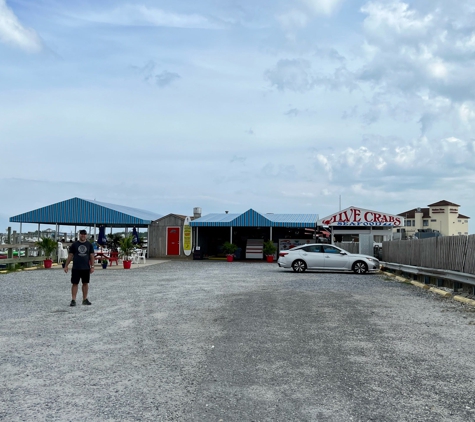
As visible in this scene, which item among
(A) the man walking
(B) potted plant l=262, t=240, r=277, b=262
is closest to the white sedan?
(B) potted plant l=262, t=240, r=277, b=262

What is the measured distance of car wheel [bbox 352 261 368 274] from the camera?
24.1m

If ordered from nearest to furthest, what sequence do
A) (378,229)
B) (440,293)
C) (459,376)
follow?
(459,376)
(440,293)
(378,229)

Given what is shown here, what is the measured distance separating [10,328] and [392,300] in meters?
8.98

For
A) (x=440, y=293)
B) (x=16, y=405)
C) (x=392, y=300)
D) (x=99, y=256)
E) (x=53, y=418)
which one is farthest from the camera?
(x=99, y=256)

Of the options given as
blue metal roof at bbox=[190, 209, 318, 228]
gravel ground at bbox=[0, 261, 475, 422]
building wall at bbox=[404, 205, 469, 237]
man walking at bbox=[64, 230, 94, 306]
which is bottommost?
gravel ground at bbox=[0, 261, 475, 422]

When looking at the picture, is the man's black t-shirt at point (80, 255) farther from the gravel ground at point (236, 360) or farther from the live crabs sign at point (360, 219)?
the live crabs sign at point (360, 219)

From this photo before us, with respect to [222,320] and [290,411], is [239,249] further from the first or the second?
[290,411]

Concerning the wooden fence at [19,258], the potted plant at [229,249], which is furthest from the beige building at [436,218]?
the wooden fence at [19,258]

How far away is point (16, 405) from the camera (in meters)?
5.11

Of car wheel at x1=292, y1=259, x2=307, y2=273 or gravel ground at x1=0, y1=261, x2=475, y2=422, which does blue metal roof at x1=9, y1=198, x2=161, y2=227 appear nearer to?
car wheel at x1=292, y1=259, x2=307, y2=273

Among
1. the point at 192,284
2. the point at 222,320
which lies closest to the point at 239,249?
the point at 192,284

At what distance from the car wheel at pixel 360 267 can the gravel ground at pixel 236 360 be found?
10.9 meters

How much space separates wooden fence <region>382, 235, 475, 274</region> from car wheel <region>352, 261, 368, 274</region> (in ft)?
5.46

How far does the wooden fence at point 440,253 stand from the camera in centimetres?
1515
